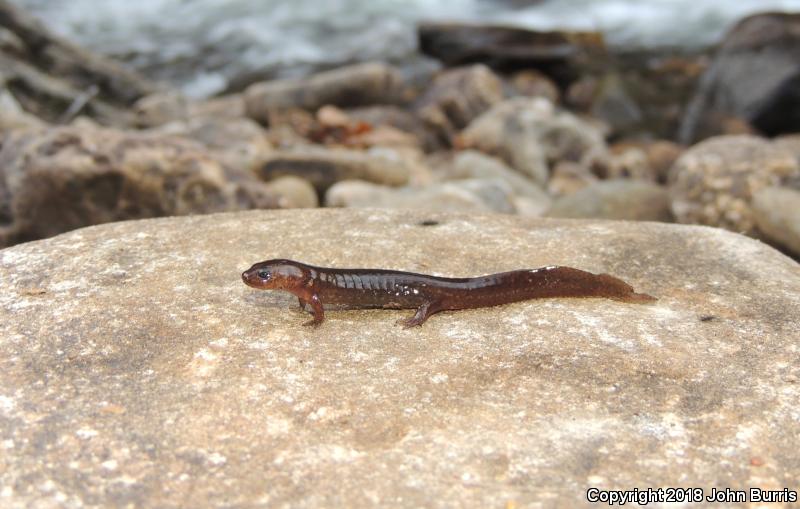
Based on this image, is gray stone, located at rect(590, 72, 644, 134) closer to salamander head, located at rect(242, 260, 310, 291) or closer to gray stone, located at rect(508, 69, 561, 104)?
gray stone, located at rect(508, 69, 561, 104)

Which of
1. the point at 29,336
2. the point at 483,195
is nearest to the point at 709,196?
the point at 483,195

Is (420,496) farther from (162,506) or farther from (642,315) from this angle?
(642,315)

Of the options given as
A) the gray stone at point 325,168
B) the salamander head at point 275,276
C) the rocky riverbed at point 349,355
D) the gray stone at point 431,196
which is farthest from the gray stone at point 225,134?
the salamander head at point 275,276

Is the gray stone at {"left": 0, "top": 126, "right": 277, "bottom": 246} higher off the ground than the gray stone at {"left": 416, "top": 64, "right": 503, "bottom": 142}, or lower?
higher

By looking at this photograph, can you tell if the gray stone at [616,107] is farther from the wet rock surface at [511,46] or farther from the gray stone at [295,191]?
the gray stone at [295,191]

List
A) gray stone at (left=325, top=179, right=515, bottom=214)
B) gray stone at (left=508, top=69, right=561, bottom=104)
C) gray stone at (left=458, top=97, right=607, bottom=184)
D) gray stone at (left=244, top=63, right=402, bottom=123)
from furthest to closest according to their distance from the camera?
gray stone at (left=508, top=69, right=561, bottom=104)
gray stone at (left=244, top=63, right=402, bottom=123)
gray stone at (left=458, top=97, right=607, bottom=184)
gray stone at (left=325, top=179, right=515, bottom=214)

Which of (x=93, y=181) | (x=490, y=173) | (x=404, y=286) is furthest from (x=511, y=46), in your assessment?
(x=404, y=286)

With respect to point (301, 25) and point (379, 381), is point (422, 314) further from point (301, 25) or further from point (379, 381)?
point (301, 25)

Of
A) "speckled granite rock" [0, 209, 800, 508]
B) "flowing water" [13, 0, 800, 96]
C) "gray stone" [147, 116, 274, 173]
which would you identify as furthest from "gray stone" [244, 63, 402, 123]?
"speckled granite rock" [0, 209, 800, 508]
